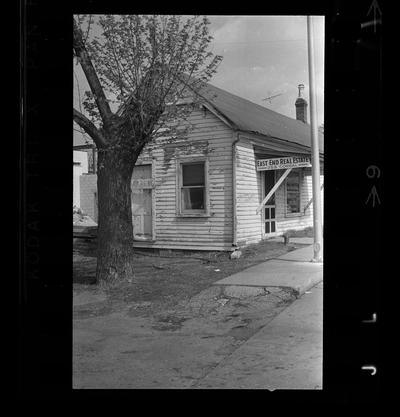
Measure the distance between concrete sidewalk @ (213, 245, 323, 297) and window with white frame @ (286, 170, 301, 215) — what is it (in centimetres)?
87

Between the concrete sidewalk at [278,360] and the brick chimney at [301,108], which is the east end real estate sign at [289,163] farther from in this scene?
the concrete sidewalk at [278,360]

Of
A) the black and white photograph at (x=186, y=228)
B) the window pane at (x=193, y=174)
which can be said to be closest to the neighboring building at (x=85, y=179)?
the black and white photograph at (x=186, y=228)

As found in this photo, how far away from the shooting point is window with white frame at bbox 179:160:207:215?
267 inches

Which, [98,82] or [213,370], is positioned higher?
[98,82]

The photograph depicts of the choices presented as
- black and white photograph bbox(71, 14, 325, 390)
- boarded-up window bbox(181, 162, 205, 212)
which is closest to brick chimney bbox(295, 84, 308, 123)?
black and white photograph bbox(71, 14, 325, 390)

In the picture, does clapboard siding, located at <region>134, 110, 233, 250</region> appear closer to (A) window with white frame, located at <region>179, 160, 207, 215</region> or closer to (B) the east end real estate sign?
(A) window with white frame, located at <region>179, 160, 207, 215</region>

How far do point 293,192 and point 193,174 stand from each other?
171cm

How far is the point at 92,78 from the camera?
14.0 ft

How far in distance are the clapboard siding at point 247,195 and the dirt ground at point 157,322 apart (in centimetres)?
119
